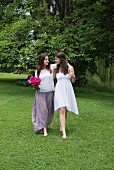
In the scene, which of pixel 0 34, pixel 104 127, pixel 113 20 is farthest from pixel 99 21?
pixel 104 127

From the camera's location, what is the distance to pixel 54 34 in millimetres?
17609

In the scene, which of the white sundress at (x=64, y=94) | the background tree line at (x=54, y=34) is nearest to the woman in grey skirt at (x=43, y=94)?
the white sundress at (x=64, y=94)

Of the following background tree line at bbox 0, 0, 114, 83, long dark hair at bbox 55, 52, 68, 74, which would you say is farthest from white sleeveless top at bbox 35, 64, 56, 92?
background tree line at bbox 0, 0, 114, 83

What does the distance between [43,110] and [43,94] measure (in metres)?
0.37

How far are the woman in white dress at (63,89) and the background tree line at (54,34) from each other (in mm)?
7939

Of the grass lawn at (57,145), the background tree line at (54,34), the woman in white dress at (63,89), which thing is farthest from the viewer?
the background tree line at (54,34)

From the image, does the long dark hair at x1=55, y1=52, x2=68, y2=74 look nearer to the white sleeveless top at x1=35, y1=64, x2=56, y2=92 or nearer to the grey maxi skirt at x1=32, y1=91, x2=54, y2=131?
the white sleeveless top at x1=35, y1=64, x2=56, y2=92

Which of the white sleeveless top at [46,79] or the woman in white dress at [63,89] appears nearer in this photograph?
the woman in white dress at [63,89]

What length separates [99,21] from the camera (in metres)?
17.8

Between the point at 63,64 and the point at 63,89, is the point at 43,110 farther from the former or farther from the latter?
the point at 63,64

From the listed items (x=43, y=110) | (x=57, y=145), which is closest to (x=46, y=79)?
(x=43, y=110)

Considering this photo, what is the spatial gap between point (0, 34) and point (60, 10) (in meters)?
6.32

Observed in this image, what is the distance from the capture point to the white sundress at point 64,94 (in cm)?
796

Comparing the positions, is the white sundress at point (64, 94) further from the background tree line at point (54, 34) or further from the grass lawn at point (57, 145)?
the background tree line at point (54, 34)
